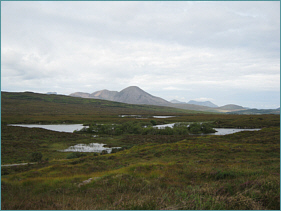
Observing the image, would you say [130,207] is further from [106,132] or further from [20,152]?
[106,132]

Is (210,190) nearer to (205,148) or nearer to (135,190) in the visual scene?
(135,190)

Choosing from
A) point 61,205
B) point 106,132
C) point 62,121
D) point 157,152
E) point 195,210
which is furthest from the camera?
point 62,121

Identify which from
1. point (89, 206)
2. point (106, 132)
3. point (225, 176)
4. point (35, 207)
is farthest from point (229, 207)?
point (106, 132)

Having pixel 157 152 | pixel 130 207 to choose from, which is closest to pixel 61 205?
pixel 130 207

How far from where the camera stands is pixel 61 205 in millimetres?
7664

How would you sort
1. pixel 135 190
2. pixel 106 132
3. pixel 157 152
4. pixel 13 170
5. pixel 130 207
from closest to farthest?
pixel 130 207
pixel 135 190
pixel 13 170
pixel 157 152
pixel 106 132

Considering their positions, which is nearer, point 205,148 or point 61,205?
point 61,205

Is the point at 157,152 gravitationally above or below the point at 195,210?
below

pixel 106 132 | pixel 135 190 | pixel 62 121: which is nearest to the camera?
pixel 135 190

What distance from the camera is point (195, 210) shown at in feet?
21.5

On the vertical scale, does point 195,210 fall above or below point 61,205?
above

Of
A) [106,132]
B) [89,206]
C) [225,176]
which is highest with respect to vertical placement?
[89,206]

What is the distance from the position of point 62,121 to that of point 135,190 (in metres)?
109

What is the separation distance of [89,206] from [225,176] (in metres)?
10.1
